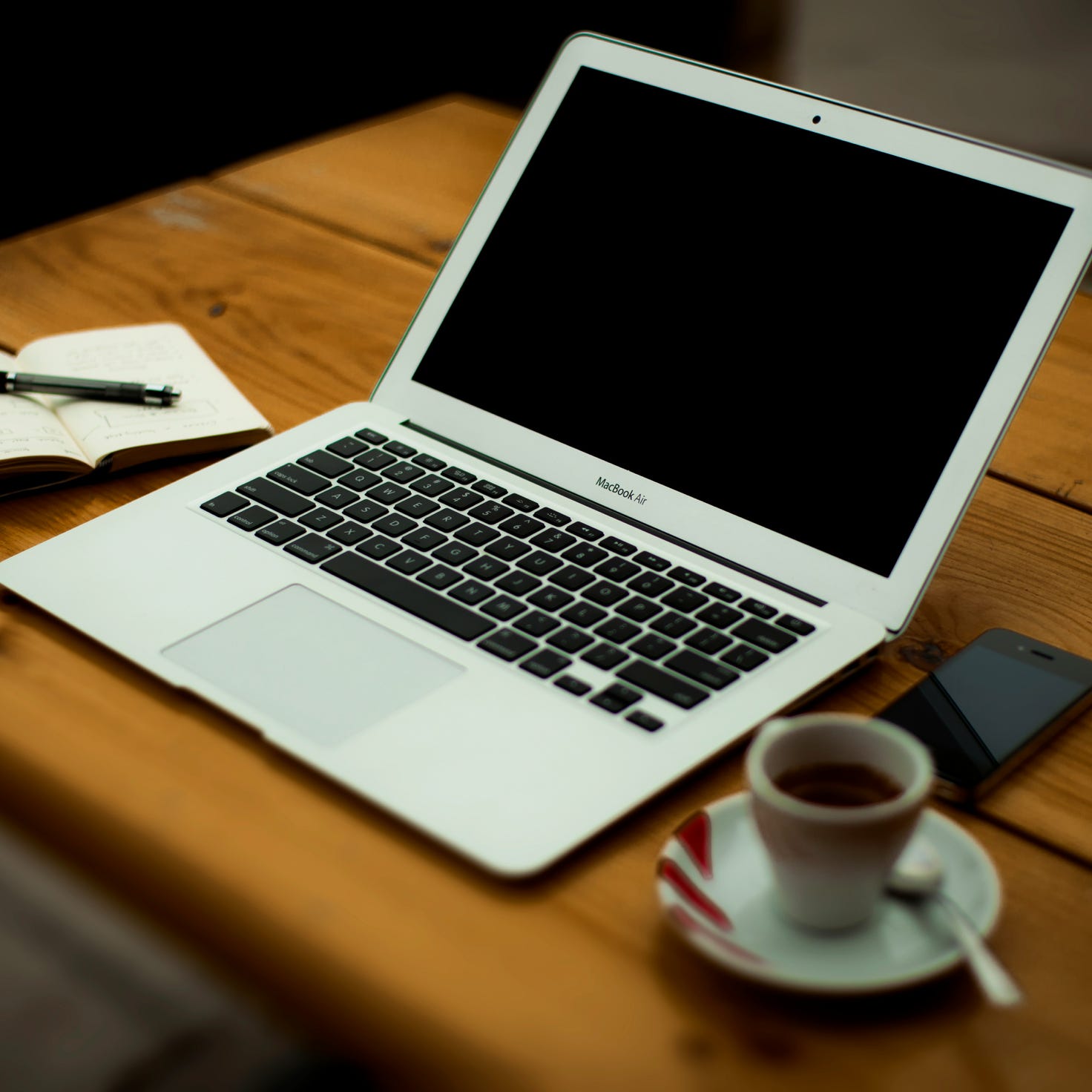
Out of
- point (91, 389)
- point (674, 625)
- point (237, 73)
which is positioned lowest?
point (237, 73)

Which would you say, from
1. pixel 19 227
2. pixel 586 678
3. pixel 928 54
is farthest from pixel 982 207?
pixel 19 227

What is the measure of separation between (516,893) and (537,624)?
20cm

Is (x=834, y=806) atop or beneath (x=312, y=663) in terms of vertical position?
atop

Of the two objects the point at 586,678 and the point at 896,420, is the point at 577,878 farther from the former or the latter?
the point at 896,420

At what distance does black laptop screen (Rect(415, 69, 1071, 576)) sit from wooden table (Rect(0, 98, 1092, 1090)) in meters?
0.05

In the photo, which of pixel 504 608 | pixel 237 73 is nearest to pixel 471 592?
pixel 504 608

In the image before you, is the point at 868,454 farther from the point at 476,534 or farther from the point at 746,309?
the point at 476,534

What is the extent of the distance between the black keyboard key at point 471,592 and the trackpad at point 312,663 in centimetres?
5

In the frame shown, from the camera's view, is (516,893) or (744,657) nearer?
(516,893)

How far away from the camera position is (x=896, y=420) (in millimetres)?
795

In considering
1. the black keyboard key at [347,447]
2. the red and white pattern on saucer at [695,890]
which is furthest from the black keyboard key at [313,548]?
the red and white pattern on saucer at [695,890]

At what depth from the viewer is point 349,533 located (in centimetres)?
85

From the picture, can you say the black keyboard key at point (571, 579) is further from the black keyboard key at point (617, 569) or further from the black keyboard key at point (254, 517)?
the black keyboard key at point (254, 517)

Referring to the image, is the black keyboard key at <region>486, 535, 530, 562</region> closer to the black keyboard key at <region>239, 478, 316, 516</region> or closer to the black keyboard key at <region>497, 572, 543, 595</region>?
the black keyboard key at <region>497, 572, 543, 595</region>
